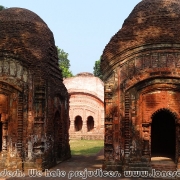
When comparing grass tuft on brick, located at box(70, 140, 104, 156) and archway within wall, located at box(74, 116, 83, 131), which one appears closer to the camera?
grass tuft on brick, located at box(70, 140, 104, 156)

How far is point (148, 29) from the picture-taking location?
954 centimetres

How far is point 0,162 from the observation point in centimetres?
935

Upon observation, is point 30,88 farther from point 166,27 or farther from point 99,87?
point 99,87

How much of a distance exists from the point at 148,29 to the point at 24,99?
471cm

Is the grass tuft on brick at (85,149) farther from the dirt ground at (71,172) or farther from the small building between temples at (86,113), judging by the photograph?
the small building between temples at (86,113)

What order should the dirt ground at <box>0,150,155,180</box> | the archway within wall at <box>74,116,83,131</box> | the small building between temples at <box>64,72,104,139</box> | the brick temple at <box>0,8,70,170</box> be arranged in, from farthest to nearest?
1. the archway within wall at <box>74,116,83,131</box>
2. the small building between temples at <box>64,72,104,139</box>
3. the brick temple at <box>0,8,70,170</box>
4. the dirt ground at <box>0,150,155,180</box>

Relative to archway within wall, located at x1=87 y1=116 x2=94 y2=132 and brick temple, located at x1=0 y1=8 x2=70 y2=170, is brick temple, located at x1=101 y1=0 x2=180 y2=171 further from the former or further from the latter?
archway within wall, located at x1=87 y1=116 x2=94 y2=132

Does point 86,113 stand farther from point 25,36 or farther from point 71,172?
point 71,172

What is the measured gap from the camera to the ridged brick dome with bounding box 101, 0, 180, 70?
9.33 m

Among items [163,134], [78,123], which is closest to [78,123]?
[78,123]

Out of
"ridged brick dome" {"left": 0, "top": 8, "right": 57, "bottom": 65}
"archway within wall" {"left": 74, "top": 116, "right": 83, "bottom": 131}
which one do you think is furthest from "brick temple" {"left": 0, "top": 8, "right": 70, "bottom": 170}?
"archway within wall" {"left": 74, "top": 116, "right": 83, "bottom": 131}

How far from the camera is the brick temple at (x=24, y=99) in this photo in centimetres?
952

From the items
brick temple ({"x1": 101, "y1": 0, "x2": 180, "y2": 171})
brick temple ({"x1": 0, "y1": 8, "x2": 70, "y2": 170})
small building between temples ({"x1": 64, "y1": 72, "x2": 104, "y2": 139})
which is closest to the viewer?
brick temple ({"x1": 101, "y1": 0, "x2": 180, "y2": 171})

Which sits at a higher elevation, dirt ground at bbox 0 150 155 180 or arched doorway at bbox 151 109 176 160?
arched doorway at bbox 151 109 176 160
